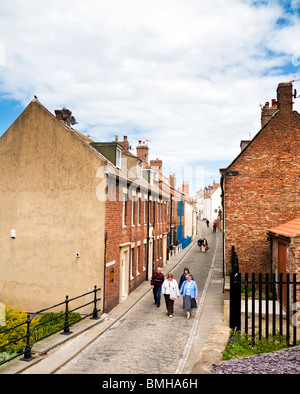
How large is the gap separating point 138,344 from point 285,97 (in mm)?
14490

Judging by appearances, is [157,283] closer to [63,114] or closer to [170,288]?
[170,288]

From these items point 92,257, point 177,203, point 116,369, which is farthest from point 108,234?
point 177,203

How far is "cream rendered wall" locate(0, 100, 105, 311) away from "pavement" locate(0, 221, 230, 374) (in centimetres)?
244

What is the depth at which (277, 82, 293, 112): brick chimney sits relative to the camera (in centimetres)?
1842

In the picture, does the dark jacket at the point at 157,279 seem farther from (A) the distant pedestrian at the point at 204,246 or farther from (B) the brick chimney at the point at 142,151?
(A) the distant pedestrian at the point at 204,246

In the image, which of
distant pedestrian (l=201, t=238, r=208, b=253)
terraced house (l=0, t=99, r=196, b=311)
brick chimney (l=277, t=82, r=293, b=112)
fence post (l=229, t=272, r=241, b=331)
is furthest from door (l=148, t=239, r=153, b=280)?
distant pedestrian (l=201, t=238, r=208, b=253)

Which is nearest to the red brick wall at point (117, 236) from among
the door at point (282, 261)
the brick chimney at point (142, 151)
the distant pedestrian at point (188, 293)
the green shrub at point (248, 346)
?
Answer: the distant pedestrian at point (188, 293)

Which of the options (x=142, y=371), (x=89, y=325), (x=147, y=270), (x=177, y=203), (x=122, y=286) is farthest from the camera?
(x=177, y=203)

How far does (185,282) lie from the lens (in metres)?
14.8

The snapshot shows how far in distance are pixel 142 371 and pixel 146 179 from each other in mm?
18902

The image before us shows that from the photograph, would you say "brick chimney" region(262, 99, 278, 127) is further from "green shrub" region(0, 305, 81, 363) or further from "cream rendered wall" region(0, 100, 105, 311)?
"green shrub" region(0, 305, 81, 363)

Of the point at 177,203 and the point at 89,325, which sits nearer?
the point at 89,325

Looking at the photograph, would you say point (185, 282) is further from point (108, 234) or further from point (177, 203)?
point (177, 203)

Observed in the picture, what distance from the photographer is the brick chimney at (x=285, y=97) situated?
18.4 meters
